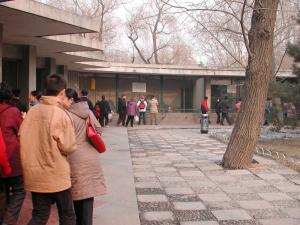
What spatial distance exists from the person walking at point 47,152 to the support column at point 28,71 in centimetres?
1206

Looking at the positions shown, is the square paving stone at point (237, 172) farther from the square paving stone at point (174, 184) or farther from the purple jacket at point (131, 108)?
the purple jacket at point (131, 108)

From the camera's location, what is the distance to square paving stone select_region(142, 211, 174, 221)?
6.36 metres

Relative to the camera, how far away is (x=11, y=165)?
210 inches

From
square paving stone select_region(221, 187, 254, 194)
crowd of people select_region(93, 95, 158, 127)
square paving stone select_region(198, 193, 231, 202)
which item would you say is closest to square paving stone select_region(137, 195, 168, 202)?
square paving stone select_region(198, 193, 231, 202)

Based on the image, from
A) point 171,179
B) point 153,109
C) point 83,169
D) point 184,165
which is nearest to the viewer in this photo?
point 83,169

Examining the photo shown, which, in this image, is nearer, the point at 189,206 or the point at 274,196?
the point at 189,206

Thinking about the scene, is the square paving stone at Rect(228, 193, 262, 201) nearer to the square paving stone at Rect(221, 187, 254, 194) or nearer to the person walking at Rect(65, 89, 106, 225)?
the square paving stone at Rect(221, 187, 254, 194)

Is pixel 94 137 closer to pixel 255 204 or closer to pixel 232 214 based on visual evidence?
pixel 232 214

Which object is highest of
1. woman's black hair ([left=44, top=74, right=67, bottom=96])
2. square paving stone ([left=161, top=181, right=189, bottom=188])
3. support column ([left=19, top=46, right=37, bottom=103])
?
support column ([left=19, top=46, right=37, bottom=103])

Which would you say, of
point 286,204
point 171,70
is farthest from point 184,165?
point 171,70

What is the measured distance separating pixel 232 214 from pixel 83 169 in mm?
2532

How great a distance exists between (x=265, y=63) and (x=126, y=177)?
3756 mm

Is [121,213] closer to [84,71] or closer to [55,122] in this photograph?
[55,122]

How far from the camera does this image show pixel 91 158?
4.97 m
